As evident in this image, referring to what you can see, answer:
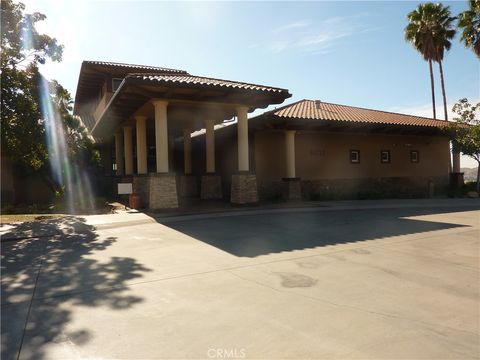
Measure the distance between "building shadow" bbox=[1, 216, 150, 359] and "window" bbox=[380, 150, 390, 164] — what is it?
19.5 m

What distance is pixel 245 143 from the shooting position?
15.9m

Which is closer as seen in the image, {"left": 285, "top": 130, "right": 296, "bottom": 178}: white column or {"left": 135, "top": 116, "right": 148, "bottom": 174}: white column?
{"left": 135, "top": 116, "right": 148, "bottom": 174}: white column

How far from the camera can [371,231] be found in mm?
9641

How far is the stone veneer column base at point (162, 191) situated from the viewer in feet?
45.6

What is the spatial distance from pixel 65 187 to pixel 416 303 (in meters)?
19.8

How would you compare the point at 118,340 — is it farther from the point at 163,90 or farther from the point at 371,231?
the point at 163,90

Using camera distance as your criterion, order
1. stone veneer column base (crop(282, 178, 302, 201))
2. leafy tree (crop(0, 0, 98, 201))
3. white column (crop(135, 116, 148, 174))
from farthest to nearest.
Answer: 1. stone veneer column base (crop(282, 178, 302, 201))
2. white column (crop(135, 116, 148, 174))
3. leafy tree (crop(0, 0, 98, 201))

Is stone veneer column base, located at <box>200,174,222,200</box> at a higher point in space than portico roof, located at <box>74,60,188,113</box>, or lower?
lower

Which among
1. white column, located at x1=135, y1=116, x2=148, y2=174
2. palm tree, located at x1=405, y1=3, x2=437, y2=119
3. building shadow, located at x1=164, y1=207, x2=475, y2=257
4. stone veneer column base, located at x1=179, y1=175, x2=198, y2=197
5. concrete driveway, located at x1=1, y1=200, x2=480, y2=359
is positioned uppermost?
palm tree, located at x1=405, y1=3, x2=437, y2=119

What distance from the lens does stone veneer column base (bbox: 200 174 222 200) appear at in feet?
62.5

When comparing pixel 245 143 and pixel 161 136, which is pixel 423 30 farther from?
pixel 161 136

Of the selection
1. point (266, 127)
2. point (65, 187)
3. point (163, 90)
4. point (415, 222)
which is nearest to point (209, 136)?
point (266, 127)

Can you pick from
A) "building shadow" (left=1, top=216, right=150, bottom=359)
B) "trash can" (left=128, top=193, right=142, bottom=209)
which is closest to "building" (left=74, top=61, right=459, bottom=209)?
"trash can" (left=128, top=193, right=142, bottom=209)

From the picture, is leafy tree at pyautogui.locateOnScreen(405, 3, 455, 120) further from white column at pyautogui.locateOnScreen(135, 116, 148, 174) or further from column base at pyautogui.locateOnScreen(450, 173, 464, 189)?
white column at pyautogui.locateOnScreen(135, 116, 148, 174)
